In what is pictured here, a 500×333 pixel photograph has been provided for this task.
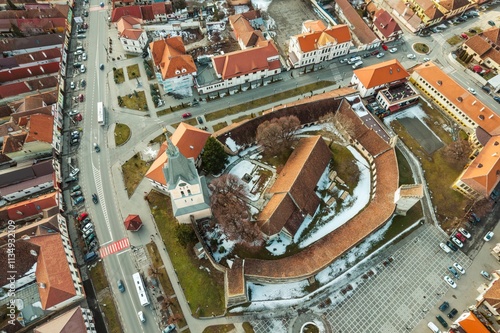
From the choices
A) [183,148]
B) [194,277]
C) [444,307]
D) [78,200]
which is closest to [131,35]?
[183,148]

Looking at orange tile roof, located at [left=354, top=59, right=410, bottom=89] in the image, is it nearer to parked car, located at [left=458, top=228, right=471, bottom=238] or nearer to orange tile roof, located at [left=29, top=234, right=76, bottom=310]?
parked car, located at [left=458, top=228, right=471, bottom=238]

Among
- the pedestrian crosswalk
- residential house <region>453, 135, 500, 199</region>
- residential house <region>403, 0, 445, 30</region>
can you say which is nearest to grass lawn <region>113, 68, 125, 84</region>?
the pedestrian crosswalk

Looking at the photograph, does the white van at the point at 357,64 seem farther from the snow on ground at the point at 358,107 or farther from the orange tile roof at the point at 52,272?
the orange tile roof at the point at 52,272

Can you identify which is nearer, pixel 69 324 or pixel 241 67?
pixel 69 324

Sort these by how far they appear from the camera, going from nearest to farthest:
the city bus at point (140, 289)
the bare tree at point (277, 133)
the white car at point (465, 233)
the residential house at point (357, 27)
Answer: the city bus at point (140, 289), the white car at point (465, 233), the bare tree at point (277, 133), the residential house at point (357, 27)

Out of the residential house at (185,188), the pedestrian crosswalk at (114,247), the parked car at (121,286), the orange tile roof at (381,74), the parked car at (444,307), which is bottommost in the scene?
the parked car at (444,307)

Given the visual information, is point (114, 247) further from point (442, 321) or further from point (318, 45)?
point (318, 45)

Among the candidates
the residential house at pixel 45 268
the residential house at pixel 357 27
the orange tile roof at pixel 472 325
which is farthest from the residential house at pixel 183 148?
the residential house at pixel 357 27
